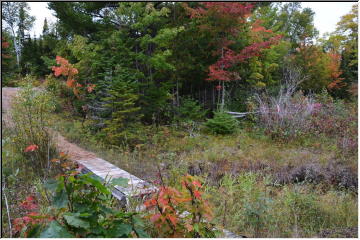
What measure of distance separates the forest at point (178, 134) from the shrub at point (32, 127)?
0.07 ft

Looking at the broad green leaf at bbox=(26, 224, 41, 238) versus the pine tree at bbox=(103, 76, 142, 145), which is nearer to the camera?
the broad green leaf at bbox=(26, 224, 41, 238)

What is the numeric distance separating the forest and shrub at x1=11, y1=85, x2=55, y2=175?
22mm

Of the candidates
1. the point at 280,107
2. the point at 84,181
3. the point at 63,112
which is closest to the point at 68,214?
the point at 84,181

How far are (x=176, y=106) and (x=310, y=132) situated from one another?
4.75 meters

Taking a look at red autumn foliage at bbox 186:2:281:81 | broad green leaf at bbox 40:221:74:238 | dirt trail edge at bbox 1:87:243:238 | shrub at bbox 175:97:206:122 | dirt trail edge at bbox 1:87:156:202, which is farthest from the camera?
shrub at bbox 175:97:206:122

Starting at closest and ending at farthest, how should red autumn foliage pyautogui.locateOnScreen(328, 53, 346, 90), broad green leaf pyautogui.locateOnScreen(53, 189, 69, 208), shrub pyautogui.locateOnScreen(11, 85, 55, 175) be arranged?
broad green leaf pyautogui.locateOnScreen(53, 189, 69, 208)
shrub pyautogui.locateOnScreen(11, 85, 55, 175)
red autumn foliage pyautogui.locateOnScreen(328, 53, 346, 90)

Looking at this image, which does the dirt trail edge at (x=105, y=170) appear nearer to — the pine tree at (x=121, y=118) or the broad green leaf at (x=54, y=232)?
the pine tree at (x=121, y=118)

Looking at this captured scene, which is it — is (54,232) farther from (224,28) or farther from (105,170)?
(224,28)

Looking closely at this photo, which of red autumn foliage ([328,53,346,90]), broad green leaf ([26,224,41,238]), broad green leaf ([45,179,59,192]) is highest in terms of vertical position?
red autumn foliage ([328,53,346,90])

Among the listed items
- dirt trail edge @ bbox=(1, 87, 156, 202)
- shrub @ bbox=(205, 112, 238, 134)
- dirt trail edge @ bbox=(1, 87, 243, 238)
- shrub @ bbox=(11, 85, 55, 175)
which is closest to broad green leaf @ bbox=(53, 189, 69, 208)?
dirt trail edge @ bbox=(1, 87, 243, 238)

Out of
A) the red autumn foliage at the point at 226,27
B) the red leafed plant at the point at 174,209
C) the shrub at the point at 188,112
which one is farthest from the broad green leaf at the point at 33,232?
the red autumn foliage at the point at 226,27

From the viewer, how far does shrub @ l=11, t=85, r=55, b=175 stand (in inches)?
173

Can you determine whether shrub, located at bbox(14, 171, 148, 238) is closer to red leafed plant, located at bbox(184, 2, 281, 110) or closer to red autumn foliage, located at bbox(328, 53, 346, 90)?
red leafed plant, located at bbox(184, 2, 281, 110)

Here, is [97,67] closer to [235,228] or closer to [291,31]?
[235,228]
